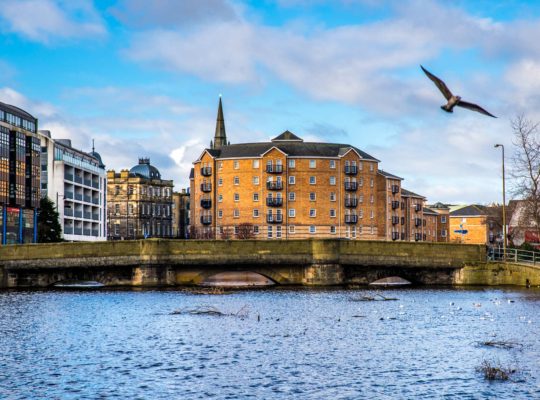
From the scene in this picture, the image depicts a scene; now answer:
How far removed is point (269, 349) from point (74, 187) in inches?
4536

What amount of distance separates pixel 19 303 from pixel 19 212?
59570mm

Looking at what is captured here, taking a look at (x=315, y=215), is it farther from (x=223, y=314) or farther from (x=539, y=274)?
(x=223, y=314)

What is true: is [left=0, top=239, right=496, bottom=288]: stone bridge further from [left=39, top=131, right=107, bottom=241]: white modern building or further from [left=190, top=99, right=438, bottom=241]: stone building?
[left=190, top=99, right=438, bottom=241]: stone building

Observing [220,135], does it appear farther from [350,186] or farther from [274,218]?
[350,186]

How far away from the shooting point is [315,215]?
499ft

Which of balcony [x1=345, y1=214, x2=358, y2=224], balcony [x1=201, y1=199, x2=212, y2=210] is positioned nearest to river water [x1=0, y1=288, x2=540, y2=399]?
balcony [x1=345, y1=214, x2=358, y2=224]

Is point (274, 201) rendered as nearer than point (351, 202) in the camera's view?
Yes

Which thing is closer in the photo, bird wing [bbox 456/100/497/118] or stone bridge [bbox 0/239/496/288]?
bird wing [bbox 456/100/497/118]

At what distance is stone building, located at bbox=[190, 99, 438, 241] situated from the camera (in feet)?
497

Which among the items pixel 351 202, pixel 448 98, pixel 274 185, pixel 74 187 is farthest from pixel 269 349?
pixel 351 202

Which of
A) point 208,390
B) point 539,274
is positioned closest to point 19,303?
point 208,390

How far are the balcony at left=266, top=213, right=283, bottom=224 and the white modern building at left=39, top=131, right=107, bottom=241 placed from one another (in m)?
30.4

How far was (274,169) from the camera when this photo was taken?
15125cm

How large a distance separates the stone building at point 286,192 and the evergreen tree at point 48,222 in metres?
34.4
